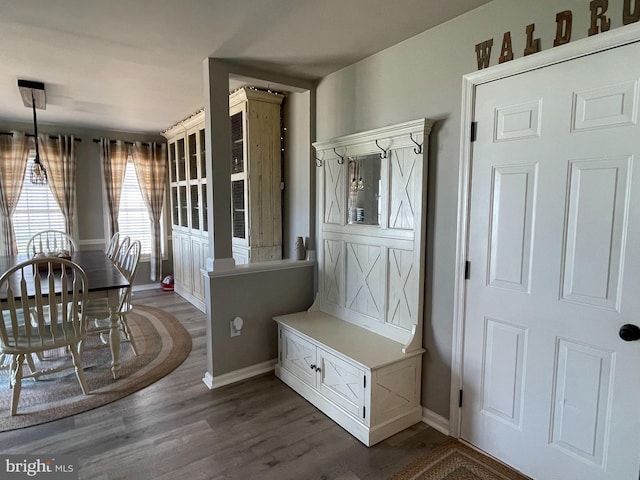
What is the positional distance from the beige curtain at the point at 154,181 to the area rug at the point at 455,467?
5.13 m

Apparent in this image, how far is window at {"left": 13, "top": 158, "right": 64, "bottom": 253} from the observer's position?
4.99 meters

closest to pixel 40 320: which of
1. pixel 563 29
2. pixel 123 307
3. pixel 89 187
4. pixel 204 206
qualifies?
A: pixel 123 307

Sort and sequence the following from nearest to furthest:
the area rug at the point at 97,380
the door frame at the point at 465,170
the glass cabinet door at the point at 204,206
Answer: the door frame at the point at 465,170 → the area rug at the point at 97,380 → the glass cabinet door at the point at 204,206

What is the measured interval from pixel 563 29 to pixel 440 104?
2.24 ft

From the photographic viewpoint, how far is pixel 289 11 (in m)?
2.04

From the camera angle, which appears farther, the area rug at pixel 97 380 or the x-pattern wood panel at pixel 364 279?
the x-pattern wood panel at pixel 364 279

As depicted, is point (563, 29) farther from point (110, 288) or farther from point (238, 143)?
point (110, 288)

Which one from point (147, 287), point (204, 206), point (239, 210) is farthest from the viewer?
point (147, 287)

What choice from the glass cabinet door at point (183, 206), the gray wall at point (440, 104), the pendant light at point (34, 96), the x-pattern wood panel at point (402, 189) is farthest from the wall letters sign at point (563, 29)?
the glass cabinet door at point (183, 206)

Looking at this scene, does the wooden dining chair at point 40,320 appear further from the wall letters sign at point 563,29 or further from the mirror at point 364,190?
the wall letters sign at point 563,29

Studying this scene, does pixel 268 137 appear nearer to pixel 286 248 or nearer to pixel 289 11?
pixel 286 248

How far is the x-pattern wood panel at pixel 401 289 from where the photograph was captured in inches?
94.9

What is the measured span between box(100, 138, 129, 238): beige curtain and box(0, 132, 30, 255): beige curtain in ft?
2.96

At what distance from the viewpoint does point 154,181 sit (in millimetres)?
5812
